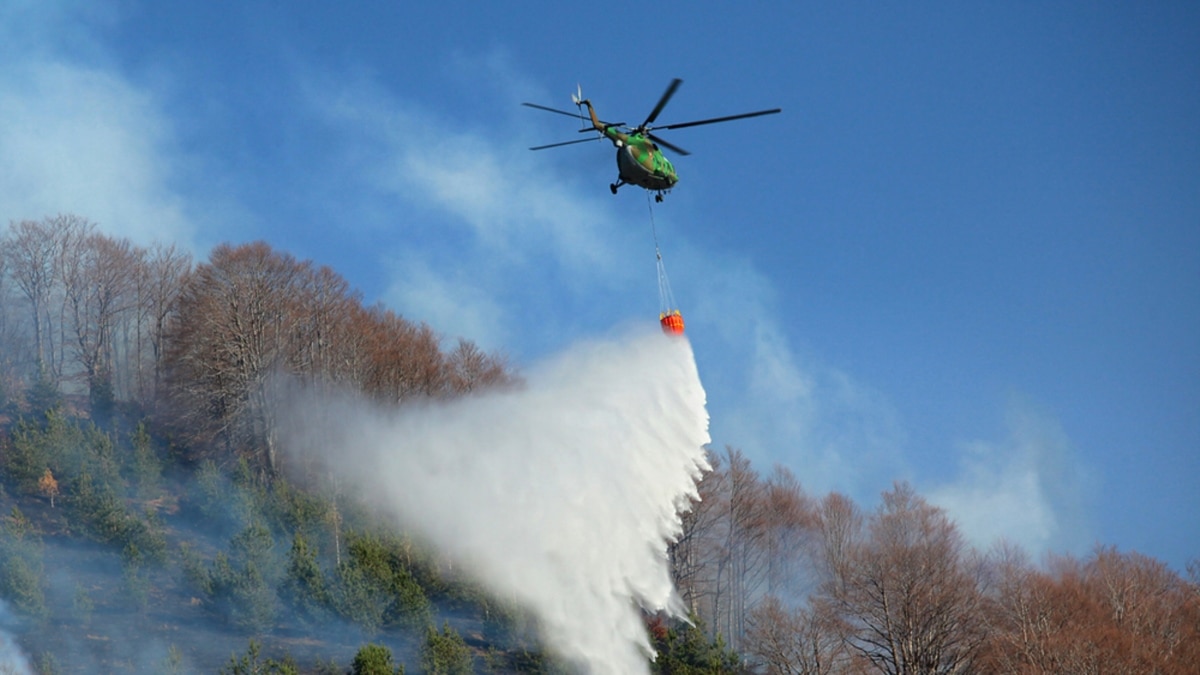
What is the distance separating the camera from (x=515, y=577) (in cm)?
5719

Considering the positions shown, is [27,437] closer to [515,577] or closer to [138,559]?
[138,559]

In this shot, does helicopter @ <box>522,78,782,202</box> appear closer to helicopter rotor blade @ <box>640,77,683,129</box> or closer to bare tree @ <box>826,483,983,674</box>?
helicopter rotor blade @ <box>640,77,683,129</box>

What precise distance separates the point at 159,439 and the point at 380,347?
17.6 m

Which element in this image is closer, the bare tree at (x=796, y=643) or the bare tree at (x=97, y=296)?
the bare tree at (x=796, y=643)

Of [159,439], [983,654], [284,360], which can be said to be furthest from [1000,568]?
[159,439]

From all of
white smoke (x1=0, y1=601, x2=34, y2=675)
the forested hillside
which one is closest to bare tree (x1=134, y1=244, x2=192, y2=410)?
the forested hillside

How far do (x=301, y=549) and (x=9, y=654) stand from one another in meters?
12.9

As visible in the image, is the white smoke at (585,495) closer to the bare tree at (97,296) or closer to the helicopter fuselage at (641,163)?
the helicopter fuselage at (641,163)

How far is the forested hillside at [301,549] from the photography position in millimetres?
49219

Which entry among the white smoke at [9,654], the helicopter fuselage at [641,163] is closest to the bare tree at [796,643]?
the helicopter fuselage at [641,163]

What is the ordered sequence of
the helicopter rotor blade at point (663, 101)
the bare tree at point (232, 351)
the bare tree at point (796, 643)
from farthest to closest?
the bare tree at point (232, 351) → the bare tree at point (796, 643) → the helicopter rotor blade at point (663, 101)

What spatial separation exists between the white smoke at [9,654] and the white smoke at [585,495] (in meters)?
22.2

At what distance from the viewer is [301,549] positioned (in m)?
51.7

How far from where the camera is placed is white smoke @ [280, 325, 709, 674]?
5303 centimetres
